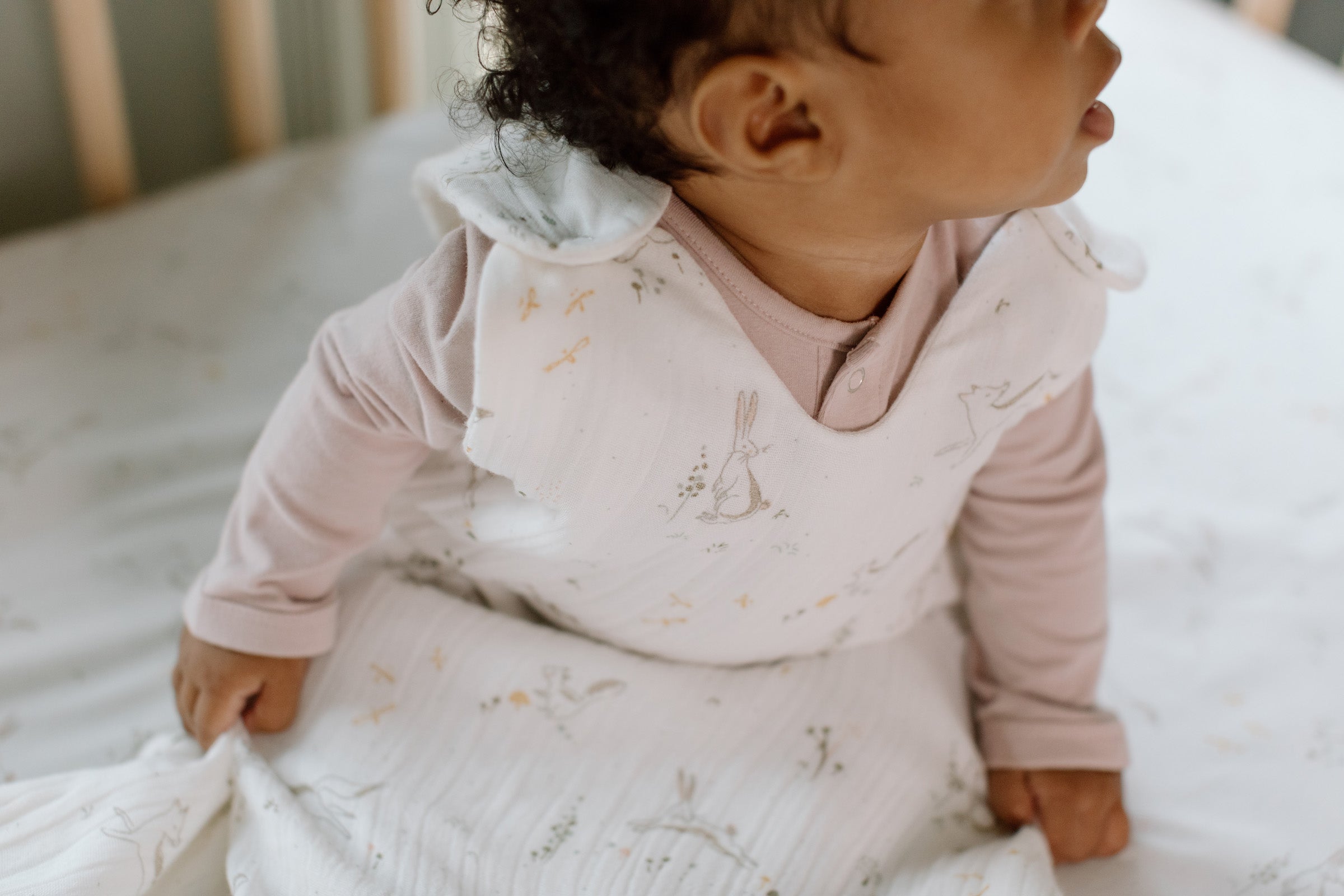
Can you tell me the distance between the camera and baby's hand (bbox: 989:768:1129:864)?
2.59 ft

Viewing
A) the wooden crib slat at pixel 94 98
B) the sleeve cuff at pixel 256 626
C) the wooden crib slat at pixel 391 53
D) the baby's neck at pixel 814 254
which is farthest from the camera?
the wooden crib slat at pixel 391 53

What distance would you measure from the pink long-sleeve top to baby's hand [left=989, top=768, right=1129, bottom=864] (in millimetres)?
10

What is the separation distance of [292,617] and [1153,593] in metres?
0.68

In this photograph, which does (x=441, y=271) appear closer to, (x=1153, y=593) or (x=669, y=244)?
(x=669, y=244)

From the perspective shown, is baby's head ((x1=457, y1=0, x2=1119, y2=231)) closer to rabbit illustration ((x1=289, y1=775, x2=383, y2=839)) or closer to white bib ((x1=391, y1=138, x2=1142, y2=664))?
white bib ((x1=391, y1=138, x2=1142, y2=664))

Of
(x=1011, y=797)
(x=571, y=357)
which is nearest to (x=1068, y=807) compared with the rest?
(x=1011, y=797)

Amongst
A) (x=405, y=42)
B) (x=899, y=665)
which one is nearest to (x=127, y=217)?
(x=405, y=42)

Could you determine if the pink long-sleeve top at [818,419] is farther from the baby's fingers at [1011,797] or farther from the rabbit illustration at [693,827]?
the rabbit illustration at [693,827]

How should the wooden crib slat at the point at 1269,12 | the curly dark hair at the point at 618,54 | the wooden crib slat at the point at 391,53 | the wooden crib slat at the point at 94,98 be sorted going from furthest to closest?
the wooden crib slat at the point at 1269,12, the wooden crib slat at the point at 391,53, the wooden crib slat at the point at 94,98, the curly dark hair at the point at 618,54

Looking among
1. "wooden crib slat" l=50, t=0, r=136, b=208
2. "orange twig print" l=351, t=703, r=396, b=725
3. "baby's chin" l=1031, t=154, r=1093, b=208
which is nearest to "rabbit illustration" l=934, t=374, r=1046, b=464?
"baby's chin" l=1031, t=154, r=1093, b=208

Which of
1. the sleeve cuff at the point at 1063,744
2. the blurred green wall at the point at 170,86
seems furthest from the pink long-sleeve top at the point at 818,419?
the blurred green wall at the point at 170,86

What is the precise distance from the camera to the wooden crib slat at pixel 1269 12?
160 cm

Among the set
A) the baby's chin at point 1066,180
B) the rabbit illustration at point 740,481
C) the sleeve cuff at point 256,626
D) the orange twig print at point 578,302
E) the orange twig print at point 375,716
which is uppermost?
the baby's chin at point 1066,180

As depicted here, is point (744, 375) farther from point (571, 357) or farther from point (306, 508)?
point (306, 508)
